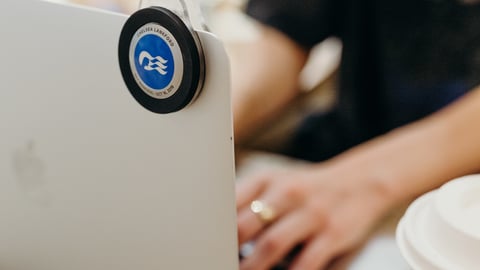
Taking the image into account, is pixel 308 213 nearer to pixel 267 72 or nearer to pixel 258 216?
pixel 258 216

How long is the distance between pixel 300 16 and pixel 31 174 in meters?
0.59

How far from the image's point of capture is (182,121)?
0.38 metres

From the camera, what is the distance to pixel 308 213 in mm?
591

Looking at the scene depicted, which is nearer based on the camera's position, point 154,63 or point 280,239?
point 154,63

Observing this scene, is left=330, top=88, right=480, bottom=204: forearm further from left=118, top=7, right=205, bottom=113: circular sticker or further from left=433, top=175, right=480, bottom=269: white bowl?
left=118, top=7, right=205, bottom=113: circular sticker

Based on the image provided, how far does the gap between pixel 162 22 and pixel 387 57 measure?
0.63 meters

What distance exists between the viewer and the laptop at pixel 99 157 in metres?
0.39

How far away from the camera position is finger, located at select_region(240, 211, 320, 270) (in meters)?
0.53

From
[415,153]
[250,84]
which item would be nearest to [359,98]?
[250,84]

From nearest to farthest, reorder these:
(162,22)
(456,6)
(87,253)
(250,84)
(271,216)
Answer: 1. (162,22)
2. (87,253)
3. (271,216)
4. (456,6)
5. (250,84)

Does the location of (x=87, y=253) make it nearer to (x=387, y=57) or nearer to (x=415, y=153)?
(x=415, y=153)

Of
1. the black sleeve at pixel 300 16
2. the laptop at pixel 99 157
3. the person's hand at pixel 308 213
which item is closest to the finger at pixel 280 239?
the person's hand at pixel 308 213

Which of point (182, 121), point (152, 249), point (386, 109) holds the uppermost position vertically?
point (182, 121)

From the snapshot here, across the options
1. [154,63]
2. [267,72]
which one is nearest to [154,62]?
[154,63]
